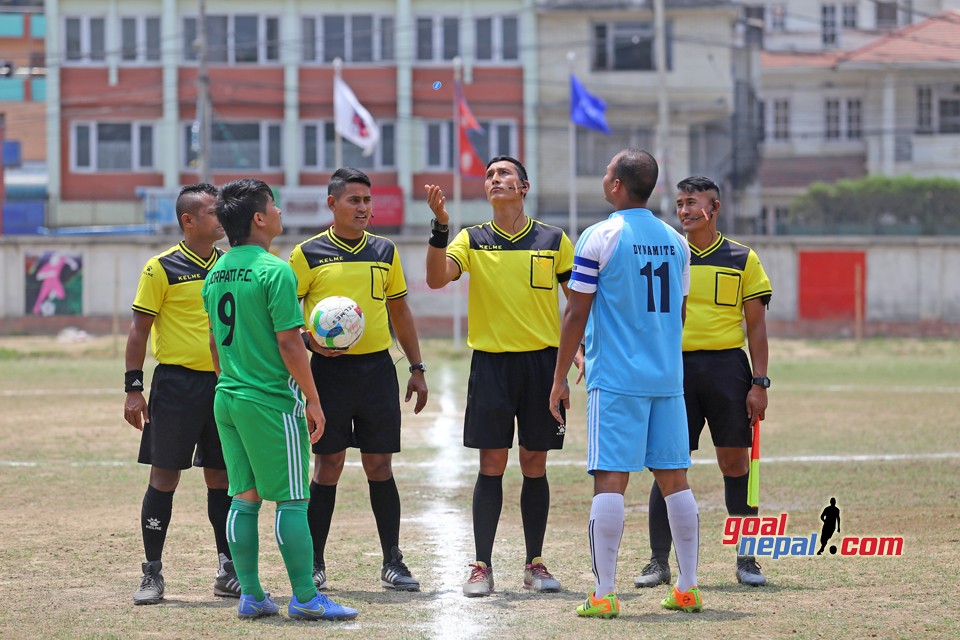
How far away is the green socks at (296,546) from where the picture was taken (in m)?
6.74

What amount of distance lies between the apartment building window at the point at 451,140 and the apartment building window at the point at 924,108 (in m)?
21.9

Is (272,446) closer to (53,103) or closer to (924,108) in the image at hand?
(53,103)

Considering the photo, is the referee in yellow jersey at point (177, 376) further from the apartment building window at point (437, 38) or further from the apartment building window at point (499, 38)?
the apartment building window at point (499, 38)

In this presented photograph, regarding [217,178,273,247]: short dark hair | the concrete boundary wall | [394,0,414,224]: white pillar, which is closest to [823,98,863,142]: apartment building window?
[394,0,414,224]: white pillar

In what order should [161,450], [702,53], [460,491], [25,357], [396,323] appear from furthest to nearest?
[702,53] → [25,357] → [460,491] → [396,323] → [161,450]

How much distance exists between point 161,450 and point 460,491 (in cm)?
450

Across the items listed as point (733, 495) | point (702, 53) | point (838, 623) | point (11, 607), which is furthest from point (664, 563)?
point (702, 53)

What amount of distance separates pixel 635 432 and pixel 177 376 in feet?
9.23

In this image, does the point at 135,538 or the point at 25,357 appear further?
the point at 25,357

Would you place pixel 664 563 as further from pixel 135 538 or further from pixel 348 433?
pixel 135 538

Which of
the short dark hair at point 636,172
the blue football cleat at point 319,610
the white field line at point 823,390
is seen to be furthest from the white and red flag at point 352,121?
the blue football cleat at point 319,610

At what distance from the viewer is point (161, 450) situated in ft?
25.1

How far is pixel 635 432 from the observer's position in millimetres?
6797

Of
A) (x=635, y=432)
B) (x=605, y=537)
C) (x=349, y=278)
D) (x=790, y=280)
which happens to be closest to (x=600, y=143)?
(x=790, y=280)
